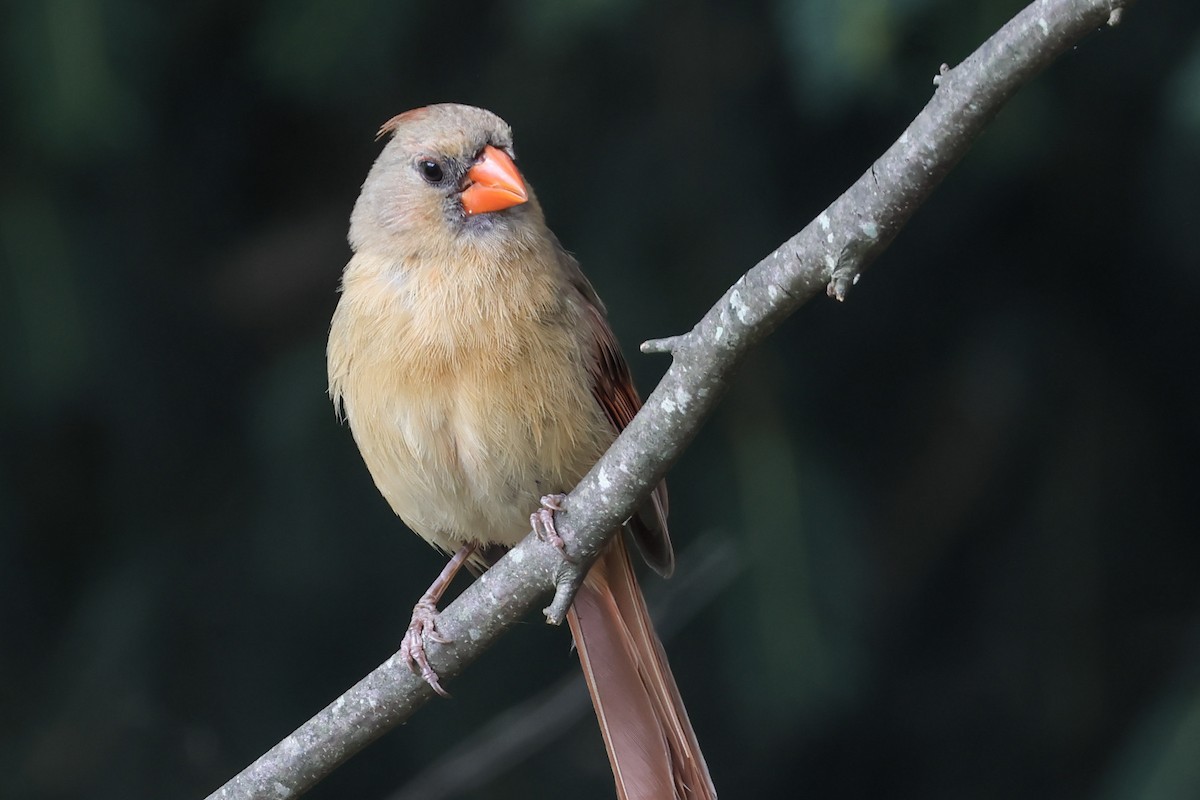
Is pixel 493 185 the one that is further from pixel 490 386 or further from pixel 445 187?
pixel 490 386

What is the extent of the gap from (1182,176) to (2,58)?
7.33ft

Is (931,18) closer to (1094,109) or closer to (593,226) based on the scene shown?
(1094,109)

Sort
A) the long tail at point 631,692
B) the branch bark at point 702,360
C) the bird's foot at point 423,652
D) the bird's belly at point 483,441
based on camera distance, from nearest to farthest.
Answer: the branch bark at point 702,360
the bird's foot at point 423,652
the bird's belly at point 483,441
the long tail at point 631,692

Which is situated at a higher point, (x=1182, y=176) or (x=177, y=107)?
(x=177, y=107)

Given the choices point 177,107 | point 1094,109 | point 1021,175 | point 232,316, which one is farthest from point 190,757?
point 1094,109

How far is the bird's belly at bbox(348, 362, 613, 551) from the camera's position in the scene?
2199mm

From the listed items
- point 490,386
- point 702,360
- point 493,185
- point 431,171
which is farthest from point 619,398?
point 702,360

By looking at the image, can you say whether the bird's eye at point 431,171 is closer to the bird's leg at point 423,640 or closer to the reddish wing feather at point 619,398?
the reddish wing feather at point 619,398

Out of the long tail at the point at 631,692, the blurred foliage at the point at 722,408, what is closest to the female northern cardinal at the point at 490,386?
the long tail at the point at 631,692

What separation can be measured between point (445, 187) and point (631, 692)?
2.94ft

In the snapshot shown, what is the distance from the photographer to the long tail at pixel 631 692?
230cm

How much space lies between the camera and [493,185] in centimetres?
239

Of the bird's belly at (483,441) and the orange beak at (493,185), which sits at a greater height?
the orange beak at (493,185)

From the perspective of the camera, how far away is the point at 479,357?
2.20 m
